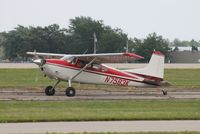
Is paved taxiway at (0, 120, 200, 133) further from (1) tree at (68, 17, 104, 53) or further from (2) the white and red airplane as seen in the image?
(1) tree at (68, 17, 104, 53)

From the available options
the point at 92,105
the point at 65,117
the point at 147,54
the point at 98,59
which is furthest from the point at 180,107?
the point at 147,54

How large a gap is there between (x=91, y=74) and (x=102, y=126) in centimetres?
1425

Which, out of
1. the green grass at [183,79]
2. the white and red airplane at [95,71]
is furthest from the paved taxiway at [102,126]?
the green grass at [183,79]

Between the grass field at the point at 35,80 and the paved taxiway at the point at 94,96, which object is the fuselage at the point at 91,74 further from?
the grass field at the point at 35,80

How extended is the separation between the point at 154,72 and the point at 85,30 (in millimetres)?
83819

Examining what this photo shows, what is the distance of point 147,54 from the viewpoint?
103688 millimetres

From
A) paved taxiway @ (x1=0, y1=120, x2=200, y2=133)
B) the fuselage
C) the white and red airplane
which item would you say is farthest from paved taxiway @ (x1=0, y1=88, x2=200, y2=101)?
paved taxiway @ (x1=0, y1=120, x2=200, y2=133)

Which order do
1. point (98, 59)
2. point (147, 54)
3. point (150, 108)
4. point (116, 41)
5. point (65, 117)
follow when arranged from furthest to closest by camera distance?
1. point (116, 41)
2. point (147, 54)
3. point (98, 59)
4. point (150, 108)
5. point (65, 117)

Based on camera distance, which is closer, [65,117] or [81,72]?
[65,117]

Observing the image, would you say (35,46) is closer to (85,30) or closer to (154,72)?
(85,30)

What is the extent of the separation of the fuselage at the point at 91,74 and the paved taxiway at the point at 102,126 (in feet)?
41.4

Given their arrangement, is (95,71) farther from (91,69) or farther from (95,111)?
(95,111)

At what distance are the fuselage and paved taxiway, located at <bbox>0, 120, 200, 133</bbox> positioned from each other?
12620 mm

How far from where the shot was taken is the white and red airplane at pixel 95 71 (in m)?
27.8
